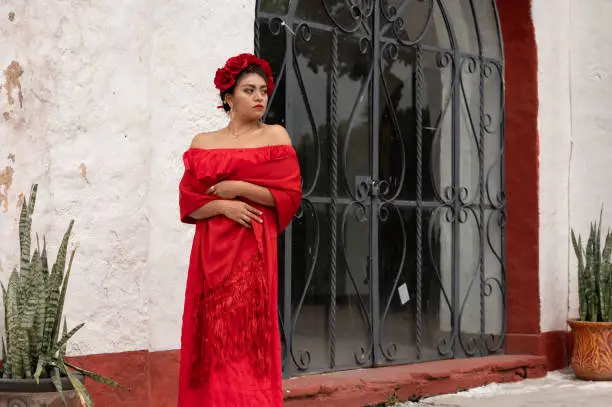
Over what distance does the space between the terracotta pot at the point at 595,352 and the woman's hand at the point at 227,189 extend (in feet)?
12.8

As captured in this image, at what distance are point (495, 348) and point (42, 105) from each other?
13.4ft

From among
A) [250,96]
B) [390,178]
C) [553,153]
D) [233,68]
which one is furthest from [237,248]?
[553,153]

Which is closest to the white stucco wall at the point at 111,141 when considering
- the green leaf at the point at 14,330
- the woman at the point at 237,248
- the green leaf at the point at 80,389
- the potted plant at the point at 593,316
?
the green leaf at the point at 14,330

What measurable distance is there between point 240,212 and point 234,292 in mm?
315

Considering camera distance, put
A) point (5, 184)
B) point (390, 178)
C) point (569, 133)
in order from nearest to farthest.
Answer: point (5, 184) < point (390, 178) < point (569, 133)

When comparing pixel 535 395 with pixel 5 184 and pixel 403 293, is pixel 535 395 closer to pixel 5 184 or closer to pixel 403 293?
pixel 403 293

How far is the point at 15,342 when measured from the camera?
3887mm

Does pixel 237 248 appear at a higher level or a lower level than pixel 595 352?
higher

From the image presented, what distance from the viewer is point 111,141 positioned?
185 inches

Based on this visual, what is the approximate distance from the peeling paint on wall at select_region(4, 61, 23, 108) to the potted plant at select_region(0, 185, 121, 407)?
652 mm

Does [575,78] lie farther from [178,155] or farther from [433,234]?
[178,155]

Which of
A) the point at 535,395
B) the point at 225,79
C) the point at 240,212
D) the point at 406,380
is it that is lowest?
the point at 535,395

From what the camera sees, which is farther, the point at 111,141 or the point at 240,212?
the point at 111,141

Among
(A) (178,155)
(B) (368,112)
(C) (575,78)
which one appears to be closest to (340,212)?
(B) (368,112)
